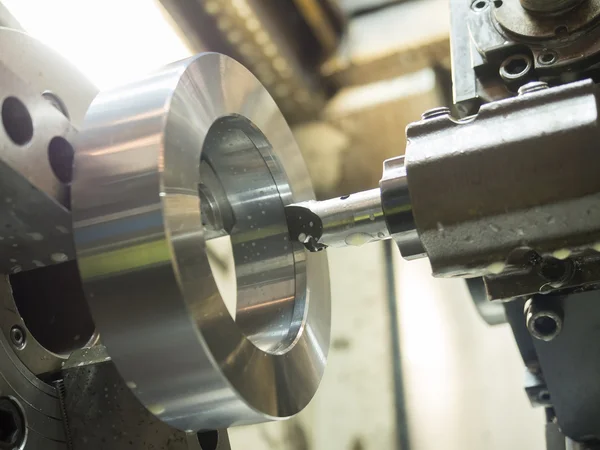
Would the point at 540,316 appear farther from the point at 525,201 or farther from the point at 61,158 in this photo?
the point at 61,158

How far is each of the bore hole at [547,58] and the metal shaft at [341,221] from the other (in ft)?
0.86

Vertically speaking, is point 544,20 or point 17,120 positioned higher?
point 544,20

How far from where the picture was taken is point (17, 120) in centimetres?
56

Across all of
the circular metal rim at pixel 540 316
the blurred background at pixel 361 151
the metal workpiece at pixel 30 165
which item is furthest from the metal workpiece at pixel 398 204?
the blurred background at pixel 361 151

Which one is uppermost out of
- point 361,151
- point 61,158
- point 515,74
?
point 361,151

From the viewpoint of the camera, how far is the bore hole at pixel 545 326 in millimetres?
645

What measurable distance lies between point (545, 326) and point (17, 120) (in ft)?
1.78


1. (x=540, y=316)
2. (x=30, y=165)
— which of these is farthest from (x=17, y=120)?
(x=540, y=316)

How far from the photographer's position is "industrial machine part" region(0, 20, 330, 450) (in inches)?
18.6

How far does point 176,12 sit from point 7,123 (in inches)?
22.4

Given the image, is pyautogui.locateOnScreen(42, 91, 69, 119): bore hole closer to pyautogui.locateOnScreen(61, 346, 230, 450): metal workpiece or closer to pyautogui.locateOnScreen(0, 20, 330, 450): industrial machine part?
pyautogui.locateOnScreen(0, 20, 330, 450): industrial machine part

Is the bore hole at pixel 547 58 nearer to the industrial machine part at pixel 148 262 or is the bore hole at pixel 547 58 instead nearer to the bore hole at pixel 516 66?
the bore hole at pixel 516 66

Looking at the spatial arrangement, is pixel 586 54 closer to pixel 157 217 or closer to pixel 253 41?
pixel 157 217

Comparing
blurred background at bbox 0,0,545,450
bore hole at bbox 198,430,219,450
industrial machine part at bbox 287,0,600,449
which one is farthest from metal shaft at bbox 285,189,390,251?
blurred background at bbox 0,0,545,450
